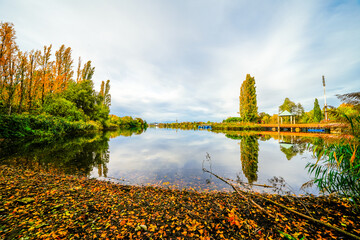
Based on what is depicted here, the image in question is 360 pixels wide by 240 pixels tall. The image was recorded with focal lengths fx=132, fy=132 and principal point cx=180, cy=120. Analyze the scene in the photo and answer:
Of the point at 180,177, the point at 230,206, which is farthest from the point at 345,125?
the point at 180,177

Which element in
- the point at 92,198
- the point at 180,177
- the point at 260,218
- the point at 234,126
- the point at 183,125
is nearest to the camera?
the point at 260,218

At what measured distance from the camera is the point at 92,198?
371 centimetres

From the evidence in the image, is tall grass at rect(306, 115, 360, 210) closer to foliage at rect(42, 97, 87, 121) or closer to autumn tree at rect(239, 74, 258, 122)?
foliage at rect(42, 97, 87, 121)

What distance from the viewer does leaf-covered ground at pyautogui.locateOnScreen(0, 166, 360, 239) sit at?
7.97 ft

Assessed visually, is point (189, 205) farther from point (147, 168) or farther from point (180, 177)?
point (147, 168)

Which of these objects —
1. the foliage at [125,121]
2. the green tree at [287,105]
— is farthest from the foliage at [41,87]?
the green tree at [287,105]

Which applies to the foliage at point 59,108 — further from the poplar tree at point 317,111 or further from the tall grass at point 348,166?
the poplar tree at point 317,111

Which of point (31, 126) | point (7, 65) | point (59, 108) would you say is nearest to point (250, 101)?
point (59, 108)

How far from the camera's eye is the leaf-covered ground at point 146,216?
2428mm

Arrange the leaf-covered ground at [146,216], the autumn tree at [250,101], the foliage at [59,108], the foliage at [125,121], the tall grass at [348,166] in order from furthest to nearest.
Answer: the foliage at [125,121], the autumn tree at [250,101], the foliage at [59,108], the tall grass at [348,166], the leaf-covered ground at [146,216]

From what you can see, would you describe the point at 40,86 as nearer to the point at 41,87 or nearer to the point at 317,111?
the point at 41,87

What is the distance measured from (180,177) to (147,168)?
7.52 ft

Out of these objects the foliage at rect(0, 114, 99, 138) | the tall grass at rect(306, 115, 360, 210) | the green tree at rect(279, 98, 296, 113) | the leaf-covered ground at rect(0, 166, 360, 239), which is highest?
the green tree at rect(279, 98, 296, 113)

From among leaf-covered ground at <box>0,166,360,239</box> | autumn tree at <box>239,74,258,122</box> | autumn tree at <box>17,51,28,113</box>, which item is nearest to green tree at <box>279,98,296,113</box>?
autumn tree at <box>239,74,258,122</box>
